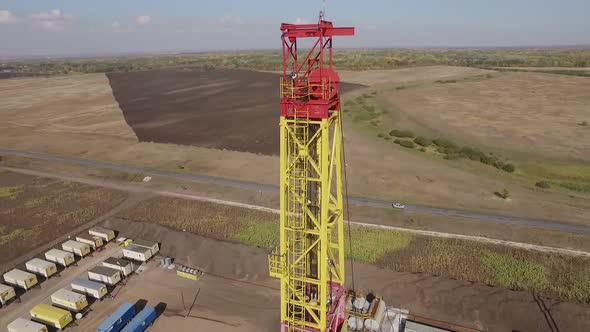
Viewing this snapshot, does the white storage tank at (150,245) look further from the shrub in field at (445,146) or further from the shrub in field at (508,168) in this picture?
the shrub in field at (508,168)

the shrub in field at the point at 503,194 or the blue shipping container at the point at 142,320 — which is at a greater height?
the shrub in field at the point at 503,194

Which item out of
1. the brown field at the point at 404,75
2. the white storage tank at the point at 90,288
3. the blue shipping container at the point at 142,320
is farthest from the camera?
the brown field at the point at 404,75

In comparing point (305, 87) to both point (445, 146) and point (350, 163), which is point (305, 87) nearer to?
point (350, 163)

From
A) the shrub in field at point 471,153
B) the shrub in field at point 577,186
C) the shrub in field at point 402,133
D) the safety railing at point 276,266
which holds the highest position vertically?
the safety railing at point 276,266

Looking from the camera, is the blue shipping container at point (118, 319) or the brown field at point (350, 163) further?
the brown field at point (350, 163)

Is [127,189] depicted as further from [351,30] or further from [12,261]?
[351,30]

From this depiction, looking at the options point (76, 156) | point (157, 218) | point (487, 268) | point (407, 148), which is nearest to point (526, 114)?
point (407, 148)

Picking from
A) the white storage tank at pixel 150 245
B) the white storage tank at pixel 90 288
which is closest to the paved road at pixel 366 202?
the white storage tank at pixel 150 245
